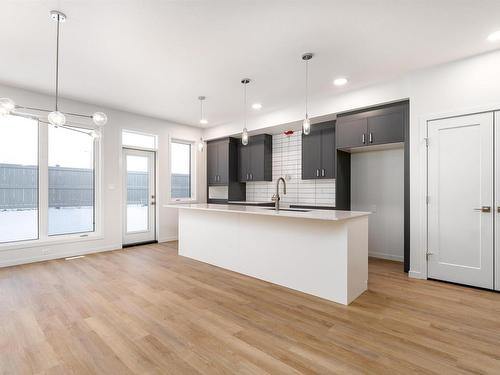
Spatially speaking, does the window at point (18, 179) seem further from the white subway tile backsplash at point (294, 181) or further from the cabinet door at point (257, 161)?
the white subway tile backsplash at point (294, 181)

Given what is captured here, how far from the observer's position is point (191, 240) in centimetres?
477

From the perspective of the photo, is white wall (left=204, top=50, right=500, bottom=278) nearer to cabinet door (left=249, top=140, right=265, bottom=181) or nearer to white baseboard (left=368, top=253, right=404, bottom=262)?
white baseboard (left=368, top=253, right=404, bottom=262)

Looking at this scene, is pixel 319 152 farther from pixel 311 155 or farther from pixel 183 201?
pixel 183 201

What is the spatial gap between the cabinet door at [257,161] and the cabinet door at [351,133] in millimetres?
2005

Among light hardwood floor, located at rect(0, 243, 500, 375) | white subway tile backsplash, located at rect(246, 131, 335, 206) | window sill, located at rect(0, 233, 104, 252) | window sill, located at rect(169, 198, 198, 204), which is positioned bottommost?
light hardwood floor, located at rect(0, 243, 500, 375)

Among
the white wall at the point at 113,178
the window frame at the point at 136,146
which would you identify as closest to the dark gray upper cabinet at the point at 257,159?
the white wall at the point at 113,178

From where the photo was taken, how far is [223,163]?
6.77m

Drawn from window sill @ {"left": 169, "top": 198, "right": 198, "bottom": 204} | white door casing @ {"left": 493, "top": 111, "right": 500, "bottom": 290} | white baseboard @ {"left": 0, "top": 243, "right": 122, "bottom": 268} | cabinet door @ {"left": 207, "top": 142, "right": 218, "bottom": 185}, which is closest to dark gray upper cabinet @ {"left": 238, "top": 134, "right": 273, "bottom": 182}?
cabinet door @ {"left": 207, "top": 142, "right": 218, "bottom": 185}

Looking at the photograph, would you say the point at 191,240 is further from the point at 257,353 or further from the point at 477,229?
the point at 477,229

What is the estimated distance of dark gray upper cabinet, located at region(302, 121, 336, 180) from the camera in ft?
16.4

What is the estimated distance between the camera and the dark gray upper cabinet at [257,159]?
6.18 metres

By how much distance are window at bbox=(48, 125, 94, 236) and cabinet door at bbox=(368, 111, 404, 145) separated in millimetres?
5303

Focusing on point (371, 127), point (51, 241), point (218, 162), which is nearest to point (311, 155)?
point (371, 127)

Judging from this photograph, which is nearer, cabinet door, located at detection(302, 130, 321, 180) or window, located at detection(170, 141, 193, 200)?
cabinet door, located at detection(302, 130, 321, 180)
